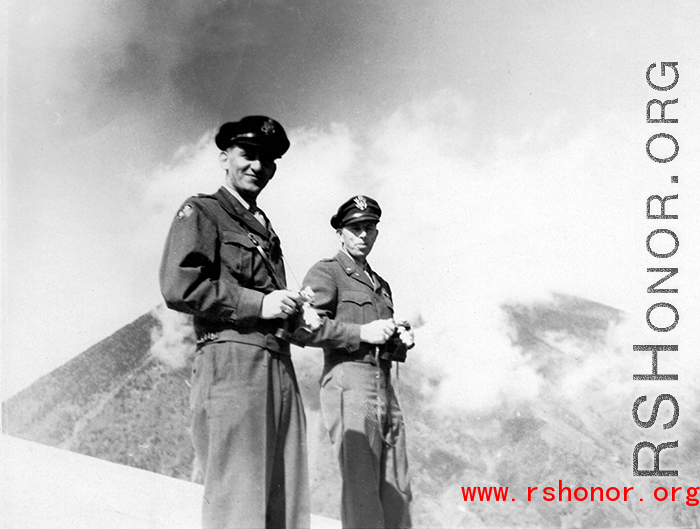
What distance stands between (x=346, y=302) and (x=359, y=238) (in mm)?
298

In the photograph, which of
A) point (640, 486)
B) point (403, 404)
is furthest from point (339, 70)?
point (640, 486)

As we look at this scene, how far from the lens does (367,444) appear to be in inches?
122

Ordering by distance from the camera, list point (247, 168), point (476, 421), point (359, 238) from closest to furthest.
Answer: point (247, 168) → point (359, 238) → point (476, 421)

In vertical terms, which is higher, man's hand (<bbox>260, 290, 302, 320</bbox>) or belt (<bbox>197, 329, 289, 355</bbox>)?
man's hand (<bbox>260, 290, 302, 320</bbox>)

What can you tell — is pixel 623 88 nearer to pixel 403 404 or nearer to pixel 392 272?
pixel 392 272

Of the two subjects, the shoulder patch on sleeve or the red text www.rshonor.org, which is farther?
the red text www.rshonor.org

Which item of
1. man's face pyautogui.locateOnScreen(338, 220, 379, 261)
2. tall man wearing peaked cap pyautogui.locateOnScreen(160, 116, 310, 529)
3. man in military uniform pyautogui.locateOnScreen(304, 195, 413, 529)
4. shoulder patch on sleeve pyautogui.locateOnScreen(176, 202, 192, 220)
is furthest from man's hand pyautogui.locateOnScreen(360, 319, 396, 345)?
shoulder patch on sleeve pyautogui.locateOnScreen(176, 202, 192, 220)

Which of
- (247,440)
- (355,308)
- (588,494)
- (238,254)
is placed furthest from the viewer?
(588,494)

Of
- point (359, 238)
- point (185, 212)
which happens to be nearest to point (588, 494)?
point (359, 238)

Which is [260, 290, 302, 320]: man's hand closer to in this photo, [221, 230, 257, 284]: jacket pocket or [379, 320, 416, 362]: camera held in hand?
[221, 230, 257, 284]: jacket pocket

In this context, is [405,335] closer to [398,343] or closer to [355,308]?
[398,343]

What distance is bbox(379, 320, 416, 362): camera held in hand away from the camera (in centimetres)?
316

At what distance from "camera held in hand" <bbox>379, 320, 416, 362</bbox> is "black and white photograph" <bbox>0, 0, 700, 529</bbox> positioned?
57cm

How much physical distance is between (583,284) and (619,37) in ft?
3.58
